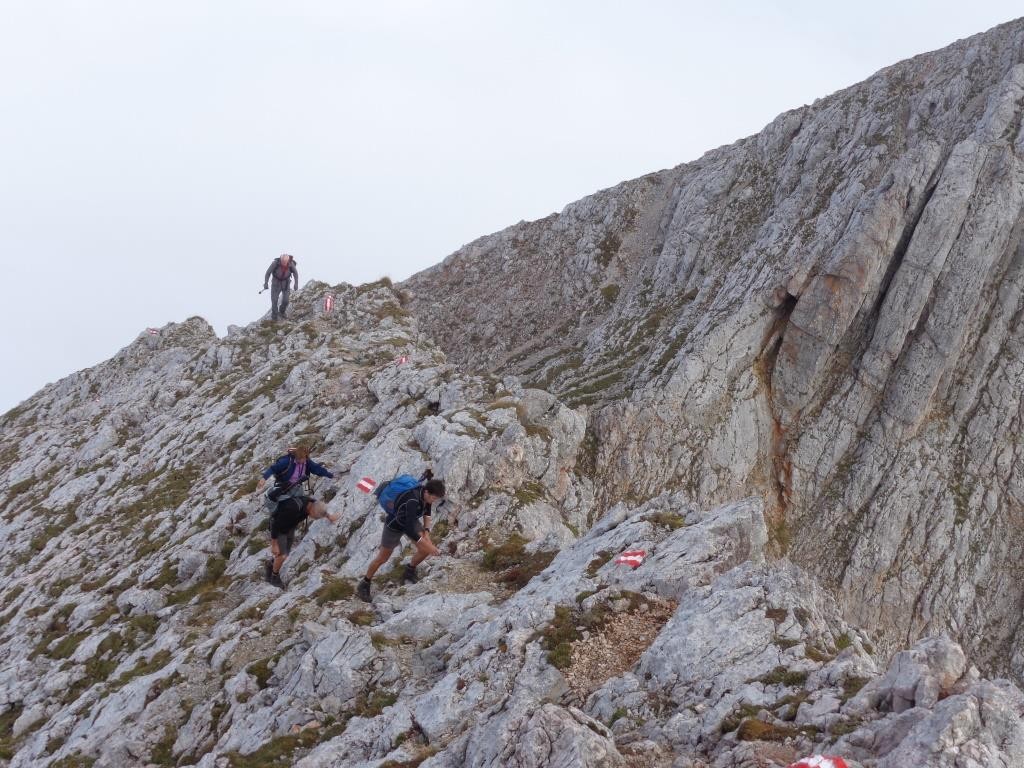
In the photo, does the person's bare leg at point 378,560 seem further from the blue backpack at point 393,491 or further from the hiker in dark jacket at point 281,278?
the hiker in dark jacket at point 281,278

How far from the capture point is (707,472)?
1531 inches

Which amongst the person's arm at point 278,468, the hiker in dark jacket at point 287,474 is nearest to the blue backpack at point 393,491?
the hiker in dark jacket at point 287,474

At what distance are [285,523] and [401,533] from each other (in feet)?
14.0

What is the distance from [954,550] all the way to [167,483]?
127ft

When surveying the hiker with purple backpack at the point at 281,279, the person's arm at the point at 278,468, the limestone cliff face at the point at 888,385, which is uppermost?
the hiker with purple backpack at the point at 281,279

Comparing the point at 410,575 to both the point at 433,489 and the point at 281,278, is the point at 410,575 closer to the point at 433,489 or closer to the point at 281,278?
the point at 433,489

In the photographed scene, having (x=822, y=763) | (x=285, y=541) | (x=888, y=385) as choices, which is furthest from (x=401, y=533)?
(x=888, y=385)

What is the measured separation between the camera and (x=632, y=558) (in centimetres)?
1516

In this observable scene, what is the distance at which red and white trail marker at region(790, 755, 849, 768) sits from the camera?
312 inches

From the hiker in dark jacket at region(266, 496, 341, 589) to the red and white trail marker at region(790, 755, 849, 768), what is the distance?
13949 mm

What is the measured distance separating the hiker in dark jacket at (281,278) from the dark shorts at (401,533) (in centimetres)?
2612

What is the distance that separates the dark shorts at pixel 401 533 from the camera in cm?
1627

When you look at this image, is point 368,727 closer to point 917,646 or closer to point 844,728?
point 844,728

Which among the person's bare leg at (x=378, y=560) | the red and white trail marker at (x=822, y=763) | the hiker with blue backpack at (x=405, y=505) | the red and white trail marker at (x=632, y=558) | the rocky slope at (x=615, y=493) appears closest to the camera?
the red and white trail marker at (x=822, y=763)
